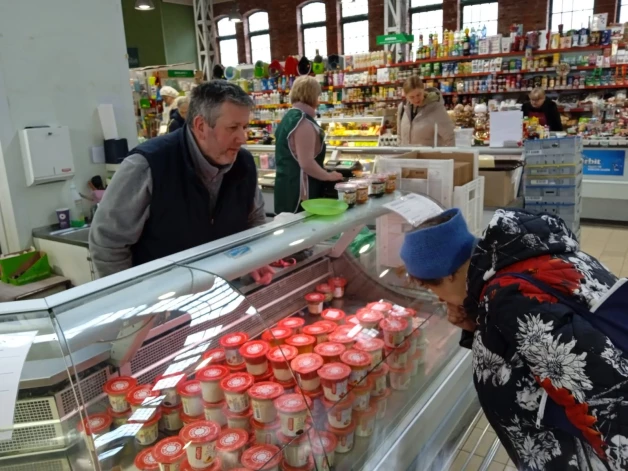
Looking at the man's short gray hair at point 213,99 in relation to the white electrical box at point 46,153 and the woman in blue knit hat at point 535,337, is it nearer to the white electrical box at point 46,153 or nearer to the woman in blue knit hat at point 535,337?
the woman in blue knit hat at point 535,337

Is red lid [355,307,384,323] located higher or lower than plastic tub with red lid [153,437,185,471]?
lower

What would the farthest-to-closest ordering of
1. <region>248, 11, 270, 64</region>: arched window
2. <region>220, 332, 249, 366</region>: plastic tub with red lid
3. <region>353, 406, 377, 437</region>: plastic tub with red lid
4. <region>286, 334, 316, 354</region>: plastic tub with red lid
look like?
<region>248, 11, 270, 64</region>: arched window, <region>286, 334, 316, 354</region>: plastic tub with red lid, <region>353, 406, 377, 437</region>: plastic tub with red lid, <region>220, 332, 249, 366</region>: plastic tub with red lid

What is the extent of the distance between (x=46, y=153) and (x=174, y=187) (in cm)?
212

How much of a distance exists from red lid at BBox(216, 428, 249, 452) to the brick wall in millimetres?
12515

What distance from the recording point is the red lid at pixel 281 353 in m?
1.70

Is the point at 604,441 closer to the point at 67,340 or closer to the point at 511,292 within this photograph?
the point at 511,292

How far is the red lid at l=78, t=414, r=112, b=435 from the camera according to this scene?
1.22 meters

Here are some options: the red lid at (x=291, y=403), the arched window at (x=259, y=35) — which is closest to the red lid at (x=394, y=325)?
the red lid at (x=291, y=403)

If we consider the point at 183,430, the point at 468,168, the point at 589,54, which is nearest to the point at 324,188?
the point at 468,168

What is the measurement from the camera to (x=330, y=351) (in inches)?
73.0

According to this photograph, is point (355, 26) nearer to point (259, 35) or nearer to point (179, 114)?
point (259, 35)

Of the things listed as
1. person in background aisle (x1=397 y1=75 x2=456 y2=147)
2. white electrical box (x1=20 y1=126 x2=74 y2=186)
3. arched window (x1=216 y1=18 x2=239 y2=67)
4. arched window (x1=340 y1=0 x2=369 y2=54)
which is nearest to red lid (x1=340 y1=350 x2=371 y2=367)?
white electrical box (x1=20 y1=126 x2=74 y2=186)

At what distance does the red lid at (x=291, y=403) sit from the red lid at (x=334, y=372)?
0.13m

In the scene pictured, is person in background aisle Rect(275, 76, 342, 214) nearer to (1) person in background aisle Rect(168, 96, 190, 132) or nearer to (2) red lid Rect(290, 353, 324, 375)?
(1) person in background aisle Rect(168, 96, 190, 132)
